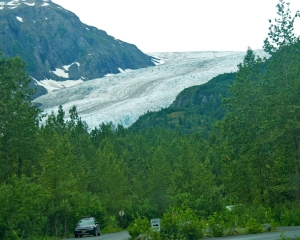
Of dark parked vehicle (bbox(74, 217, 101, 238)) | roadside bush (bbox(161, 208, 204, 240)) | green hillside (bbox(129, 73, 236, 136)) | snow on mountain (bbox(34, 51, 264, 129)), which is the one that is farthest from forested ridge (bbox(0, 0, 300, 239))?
green hillside (bbox(129, 73, 236, 136))

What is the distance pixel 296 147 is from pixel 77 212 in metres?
22.1

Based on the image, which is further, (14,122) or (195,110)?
(195,110)

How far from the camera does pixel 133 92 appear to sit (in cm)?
14062

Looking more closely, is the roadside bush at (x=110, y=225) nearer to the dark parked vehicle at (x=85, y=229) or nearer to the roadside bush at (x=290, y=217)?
the dark parked vehicle at (x=85, y=229)

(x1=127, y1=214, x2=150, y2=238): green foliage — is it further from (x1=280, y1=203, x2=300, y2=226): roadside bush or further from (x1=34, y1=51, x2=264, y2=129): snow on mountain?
(x1=34, y1=51, x2=264, y2=129): snow on mountain

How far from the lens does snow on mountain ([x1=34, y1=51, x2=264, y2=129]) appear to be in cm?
12444

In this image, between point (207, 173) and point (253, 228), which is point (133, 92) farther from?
point (253, 228)

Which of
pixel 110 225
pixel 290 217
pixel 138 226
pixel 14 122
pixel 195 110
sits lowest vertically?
pixel 110 225

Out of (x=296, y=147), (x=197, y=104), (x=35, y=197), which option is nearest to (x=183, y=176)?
(x=296, y=147)

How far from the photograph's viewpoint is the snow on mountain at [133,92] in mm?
124438

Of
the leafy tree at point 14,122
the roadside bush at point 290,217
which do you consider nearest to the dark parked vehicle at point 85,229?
the leafy tree at point 14,122

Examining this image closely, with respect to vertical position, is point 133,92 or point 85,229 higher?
point 133,92

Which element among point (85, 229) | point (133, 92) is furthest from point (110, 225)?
point (133, 92)

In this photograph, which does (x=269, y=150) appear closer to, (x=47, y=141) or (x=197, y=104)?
(x=47, y=141)
